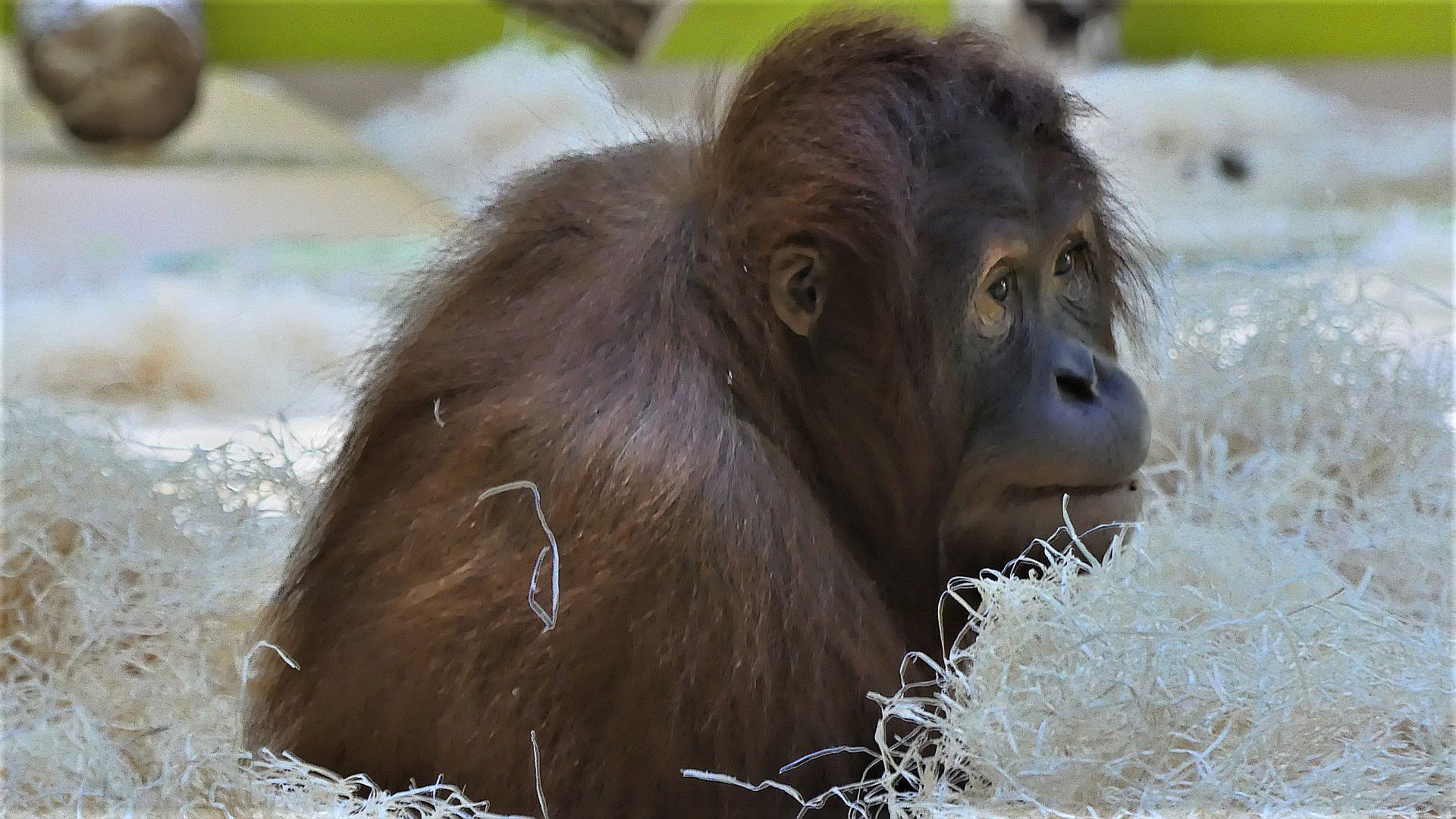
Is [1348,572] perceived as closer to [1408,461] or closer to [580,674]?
[1408,461]

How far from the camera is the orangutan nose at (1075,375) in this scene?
1202mm

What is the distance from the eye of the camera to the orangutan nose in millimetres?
1202

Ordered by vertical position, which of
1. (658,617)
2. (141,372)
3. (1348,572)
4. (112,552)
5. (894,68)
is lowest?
(141,372)

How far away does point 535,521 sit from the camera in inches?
42.3

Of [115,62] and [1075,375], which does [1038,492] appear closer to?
[1075,375]

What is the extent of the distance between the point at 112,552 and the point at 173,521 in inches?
3.0

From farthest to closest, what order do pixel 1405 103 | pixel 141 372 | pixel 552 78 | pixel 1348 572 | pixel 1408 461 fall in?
pixel 1405 103, pixel 552 78, pixel 141 372, pixel 1408 461, pixel 1348 572

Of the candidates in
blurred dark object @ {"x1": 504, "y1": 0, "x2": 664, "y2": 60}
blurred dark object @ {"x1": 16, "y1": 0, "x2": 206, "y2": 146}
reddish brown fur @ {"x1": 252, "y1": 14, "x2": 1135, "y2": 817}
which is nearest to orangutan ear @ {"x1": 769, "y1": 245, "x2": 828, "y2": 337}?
reddish brown fur @ {"x1": 252, "y1": 14, "x2": 1135, "y2": 817}

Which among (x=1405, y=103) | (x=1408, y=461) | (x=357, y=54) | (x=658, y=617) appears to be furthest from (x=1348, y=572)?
(x=357, y=54)

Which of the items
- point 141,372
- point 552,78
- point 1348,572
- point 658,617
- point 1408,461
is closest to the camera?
point 658,617

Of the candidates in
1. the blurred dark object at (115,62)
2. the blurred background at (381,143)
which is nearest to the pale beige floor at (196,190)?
the blurred background at (381,143)

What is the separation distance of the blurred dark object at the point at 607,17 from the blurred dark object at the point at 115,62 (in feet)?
7.62

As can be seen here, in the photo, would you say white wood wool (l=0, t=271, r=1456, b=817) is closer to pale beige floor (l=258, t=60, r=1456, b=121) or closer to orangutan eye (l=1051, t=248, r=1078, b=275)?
orangutan eye (l=1051, t=248, r=1078, b=275)

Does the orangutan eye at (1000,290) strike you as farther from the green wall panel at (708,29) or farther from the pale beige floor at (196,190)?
the green wall panel at (708,29)
